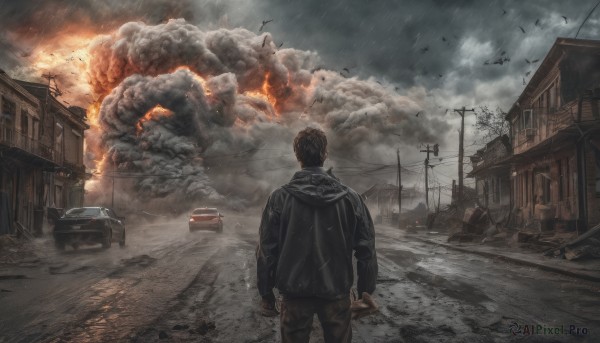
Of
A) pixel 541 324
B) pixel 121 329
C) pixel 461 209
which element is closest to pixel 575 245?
pixel 541 324

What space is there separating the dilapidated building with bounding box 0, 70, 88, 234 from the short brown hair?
2028 centimetres

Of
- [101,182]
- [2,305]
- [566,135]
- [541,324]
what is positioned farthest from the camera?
[101,182]

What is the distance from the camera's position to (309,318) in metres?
2.79

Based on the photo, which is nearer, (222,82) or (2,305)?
(2,305)

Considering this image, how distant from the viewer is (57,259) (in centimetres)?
1405

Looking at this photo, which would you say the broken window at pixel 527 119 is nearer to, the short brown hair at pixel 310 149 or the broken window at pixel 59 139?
the short brown hair at pixel 310 149

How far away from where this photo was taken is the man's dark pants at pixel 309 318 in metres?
2.77

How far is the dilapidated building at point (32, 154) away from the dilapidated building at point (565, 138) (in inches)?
873

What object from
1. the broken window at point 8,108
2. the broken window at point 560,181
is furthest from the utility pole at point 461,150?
the broken window at point 8,108

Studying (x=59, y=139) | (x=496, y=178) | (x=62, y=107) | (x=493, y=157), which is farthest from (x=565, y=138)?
(x=59, y=139)

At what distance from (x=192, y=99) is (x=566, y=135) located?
202 ft

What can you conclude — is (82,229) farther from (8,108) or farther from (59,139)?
(59,139)

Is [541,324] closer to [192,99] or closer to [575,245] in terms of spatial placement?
[575,245]

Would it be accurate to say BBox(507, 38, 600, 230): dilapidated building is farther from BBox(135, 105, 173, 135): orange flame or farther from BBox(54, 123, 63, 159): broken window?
BBox(135, 105, 173, 135): orange flame
